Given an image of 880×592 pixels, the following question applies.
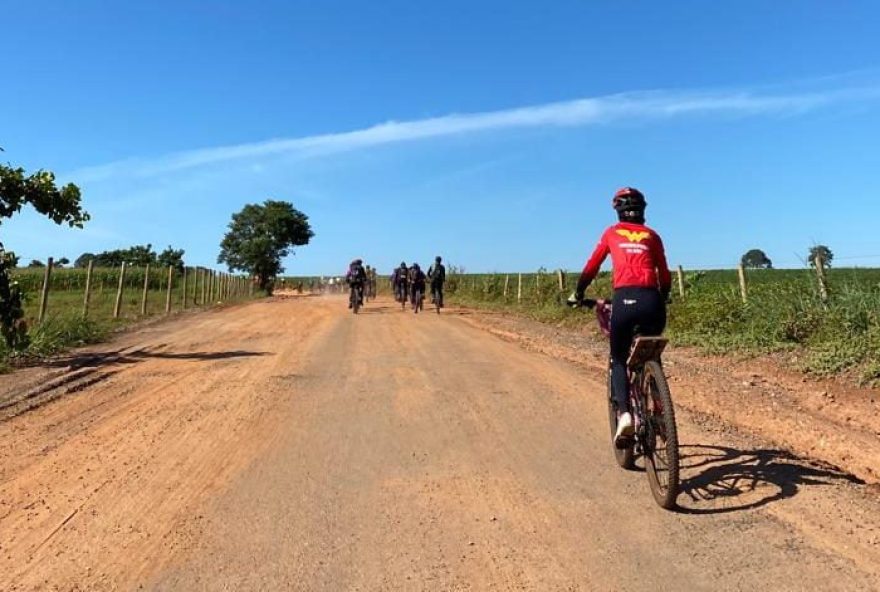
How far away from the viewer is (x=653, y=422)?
16.8 ft

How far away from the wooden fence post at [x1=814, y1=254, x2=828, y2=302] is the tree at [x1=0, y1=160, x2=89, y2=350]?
12697 millimetres

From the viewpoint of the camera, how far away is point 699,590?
11.9ft

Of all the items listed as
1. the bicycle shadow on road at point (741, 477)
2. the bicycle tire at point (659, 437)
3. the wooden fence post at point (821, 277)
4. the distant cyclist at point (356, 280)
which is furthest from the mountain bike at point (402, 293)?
the bicycle tire at point (659, 437)

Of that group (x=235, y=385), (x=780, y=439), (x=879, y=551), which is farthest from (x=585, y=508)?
(x=235, y=385)

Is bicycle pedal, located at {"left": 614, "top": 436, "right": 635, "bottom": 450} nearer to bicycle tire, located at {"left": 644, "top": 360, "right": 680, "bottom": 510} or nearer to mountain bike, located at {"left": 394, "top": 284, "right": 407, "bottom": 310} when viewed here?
bicycle tire, located at {"left": 644, "top": 360, "right": 680, "bottom": 510}

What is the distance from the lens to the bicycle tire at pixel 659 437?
15.4 ft

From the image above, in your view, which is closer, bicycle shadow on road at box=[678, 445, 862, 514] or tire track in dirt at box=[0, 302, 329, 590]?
tire track in dirt at box=[0, 302, 329, 590]

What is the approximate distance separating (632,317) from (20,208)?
11453 mm

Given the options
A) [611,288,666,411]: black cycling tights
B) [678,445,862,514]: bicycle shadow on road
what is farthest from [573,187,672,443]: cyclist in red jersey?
[678,445,862,514]: bicycle shadow on road

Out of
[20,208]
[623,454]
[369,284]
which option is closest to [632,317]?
[623,454]

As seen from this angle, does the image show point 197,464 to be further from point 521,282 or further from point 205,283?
point 205,283

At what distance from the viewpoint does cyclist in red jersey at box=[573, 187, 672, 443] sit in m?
5.30

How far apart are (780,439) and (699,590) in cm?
371

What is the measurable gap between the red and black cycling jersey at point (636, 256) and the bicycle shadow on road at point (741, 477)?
1.45 m
